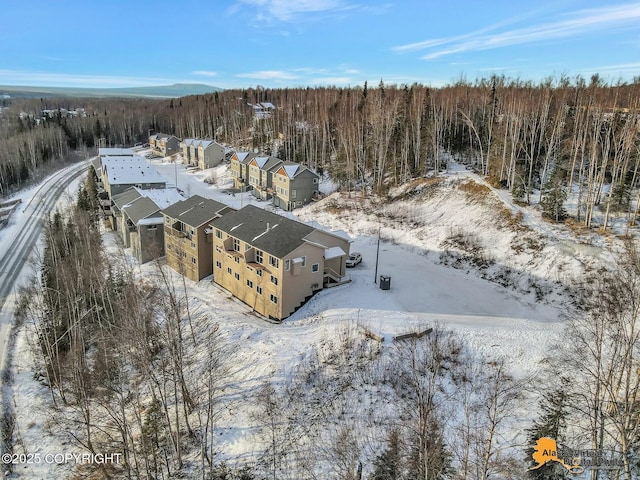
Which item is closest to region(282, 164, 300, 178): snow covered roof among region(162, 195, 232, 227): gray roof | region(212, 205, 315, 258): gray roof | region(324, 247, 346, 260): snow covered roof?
region(162, 195, 232, 227): gray roof

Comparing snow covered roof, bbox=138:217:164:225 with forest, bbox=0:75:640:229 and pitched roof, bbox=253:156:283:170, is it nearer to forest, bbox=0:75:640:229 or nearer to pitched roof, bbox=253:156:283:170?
pitched roof, bbox=253:156:283:170

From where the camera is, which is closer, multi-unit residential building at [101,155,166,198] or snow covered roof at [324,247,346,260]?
snow covered roof at [324,247,346,260]

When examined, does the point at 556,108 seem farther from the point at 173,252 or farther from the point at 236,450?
the point at 236,450

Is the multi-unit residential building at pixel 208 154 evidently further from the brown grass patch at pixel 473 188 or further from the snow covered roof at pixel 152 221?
the brown grass patch at pixel 473 188

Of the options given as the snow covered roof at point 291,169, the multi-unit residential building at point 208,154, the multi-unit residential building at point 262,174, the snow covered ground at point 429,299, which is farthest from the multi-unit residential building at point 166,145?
the snow covered ground at point 429,299

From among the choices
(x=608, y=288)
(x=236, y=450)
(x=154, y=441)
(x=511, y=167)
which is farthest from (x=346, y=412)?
(x=511, y=167)

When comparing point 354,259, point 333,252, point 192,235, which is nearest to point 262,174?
point 192,235

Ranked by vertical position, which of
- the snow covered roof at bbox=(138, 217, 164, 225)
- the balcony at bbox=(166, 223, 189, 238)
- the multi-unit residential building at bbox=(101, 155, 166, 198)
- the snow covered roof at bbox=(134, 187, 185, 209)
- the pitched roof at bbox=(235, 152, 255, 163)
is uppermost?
the pitched roof at bbox=(235, 152, 255, 163)
